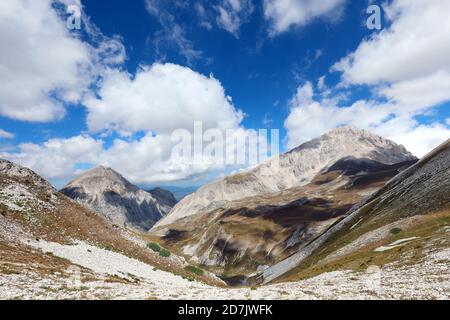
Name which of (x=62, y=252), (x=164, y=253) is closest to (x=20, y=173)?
(x=62, y=252)

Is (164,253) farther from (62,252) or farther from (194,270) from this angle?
(62,252)

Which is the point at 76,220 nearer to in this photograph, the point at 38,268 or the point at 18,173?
the point at 18,173

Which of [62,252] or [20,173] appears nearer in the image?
[62,252]

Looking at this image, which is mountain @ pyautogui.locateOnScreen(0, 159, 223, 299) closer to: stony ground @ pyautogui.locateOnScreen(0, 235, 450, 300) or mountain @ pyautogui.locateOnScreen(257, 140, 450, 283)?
stony ground @ pyautogui.locateOnScreen(0, 235, 450, 300)

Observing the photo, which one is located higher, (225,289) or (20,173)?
(20,173)

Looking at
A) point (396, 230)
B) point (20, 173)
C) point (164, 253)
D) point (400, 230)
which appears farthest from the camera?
point (20, 173)

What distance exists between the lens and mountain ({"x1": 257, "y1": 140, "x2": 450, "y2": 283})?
149 ft

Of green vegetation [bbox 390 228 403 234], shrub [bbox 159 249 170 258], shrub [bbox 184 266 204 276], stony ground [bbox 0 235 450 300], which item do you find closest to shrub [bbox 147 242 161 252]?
shrub [bbox 159 249 170 258]

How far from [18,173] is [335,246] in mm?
73349

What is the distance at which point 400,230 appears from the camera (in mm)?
65938
